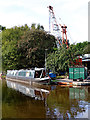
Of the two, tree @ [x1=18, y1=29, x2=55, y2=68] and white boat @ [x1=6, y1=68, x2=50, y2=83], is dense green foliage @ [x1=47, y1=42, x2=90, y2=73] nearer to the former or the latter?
white boat @ [x1=6, y1=68, x2=50, y2=83]

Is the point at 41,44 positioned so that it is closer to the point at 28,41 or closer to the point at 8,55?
the point at 28,41

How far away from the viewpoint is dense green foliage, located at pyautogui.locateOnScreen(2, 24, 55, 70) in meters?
49.0

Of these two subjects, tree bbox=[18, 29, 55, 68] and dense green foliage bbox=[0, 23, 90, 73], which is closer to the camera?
tree bbox=[18, 29, 55, 68]

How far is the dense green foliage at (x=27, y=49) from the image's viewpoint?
161 ft

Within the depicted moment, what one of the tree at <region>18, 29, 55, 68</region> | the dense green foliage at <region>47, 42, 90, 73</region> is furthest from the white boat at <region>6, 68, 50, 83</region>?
the dense green foliage at <region>47, 42, 90, 73</region>

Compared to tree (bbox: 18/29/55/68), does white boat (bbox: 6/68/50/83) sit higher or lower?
lower

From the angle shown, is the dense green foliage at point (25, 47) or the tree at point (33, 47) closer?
the tree at point (33, 47)

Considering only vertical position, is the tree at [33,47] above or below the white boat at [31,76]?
above

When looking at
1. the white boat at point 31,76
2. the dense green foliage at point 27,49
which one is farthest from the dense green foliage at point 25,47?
the white boat at point 31,76

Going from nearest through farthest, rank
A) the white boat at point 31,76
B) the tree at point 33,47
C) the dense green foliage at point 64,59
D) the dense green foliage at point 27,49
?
the white boat at point 31,76 < the dense green foliage at point 64,59 < the tree at point 33,47 < the dense green foliage at point 27,49

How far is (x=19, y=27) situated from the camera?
5631cm

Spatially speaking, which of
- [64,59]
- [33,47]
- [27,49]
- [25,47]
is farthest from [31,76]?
[25,47]

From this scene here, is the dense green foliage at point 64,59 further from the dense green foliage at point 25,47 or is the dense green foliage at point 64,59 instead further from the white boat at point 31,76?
the white boat at point 31,76

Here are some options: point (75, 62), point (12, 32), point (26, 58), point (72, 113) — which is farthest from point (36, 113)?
point (12, 32)
